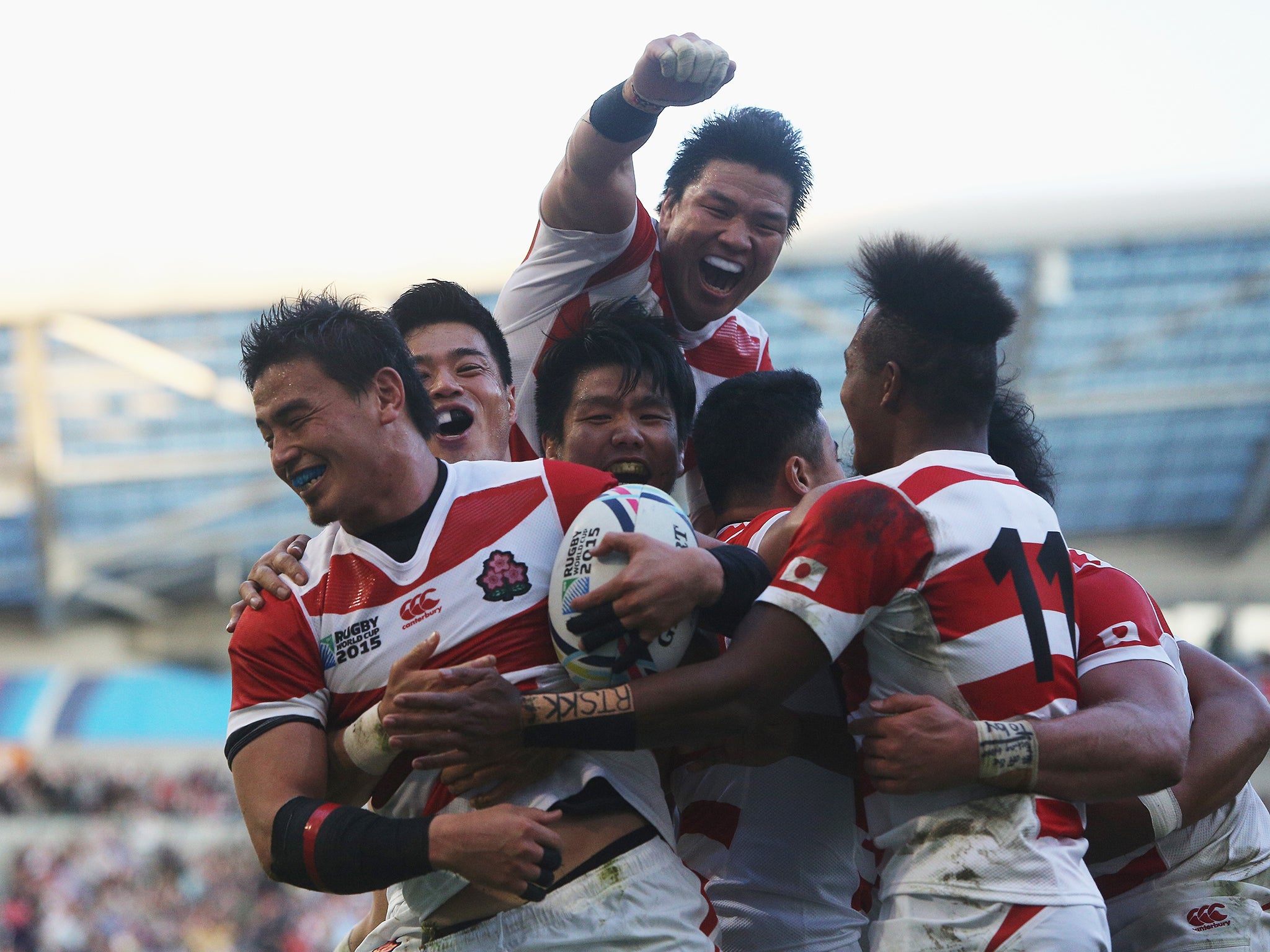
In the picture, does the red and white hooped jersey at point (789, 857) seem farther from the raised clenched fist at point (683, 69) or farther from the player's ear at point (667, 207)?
the player's ear at point (667, 207)

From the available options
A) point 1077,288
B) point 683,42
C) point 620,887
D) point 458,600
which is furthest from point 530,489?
point 1077,288

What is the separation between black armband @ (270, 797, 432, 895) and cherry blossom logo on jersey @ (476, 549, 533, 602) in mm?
621

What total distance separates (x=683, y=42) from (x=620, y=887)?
2725 mm

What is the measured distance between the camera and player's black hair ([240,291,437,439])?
3539mm

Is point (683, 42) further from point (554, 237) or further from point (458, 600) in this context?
point (458, 600)

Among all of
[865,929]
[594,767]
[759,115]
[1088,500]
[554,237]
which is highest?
[759,115]

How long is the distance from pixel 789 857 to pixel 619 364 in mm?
1807

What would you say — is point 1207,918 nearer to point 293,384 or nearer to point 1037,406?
point 293,384

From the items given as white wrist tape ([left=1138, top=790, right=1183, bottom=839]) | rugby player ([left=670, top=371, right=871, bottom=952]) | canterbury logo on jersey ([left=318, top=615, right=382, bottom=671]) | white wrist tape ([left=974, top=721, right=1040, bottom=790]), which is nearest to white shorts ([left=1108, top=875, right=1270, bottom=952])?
white wrist tape ([left=1138, top=790, right=1183, bottom=839])

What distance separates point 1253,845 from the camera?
4.21 metres

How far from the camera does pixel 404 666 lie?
10.4 feet

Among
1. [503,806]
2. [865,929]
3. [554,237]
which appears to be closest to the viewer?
[503,806]

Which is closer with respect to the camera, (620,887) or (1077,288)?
(620,887)

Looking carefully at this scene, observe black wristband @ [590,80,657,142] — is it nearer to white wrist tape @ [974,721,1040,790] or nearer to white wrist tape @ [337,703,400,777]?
white wrist tape @ [337,703,400,777]
